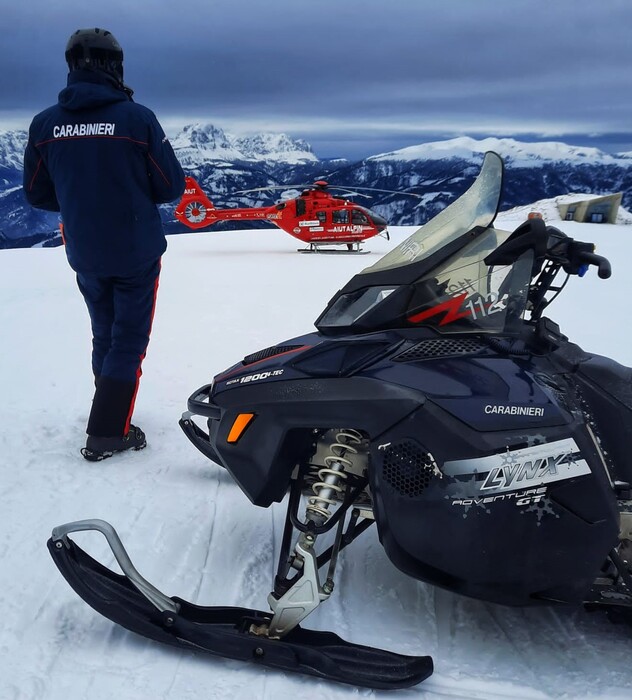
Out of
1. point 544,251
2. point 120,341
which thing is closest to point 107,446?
point 120,341

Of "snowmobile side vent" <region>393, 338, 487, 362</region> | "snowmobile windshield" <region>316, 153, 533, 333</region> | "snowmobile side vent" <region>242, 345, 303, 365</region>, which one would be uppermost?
"snowmobile windshield" <region>316, 153, 533, 333</region>

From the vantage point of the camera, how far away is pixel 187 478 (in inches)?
109

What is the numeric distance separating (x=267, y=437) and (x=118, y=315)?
138cm

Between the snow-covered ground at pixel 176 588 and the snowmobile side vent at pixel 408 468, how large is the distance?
1.57 ft

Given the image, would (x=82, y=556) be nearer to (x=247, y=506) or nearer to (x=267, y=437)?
(x=267, y=437)

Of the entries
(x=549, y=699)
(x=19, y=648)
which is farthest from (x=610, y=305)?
(x=19, y=648)

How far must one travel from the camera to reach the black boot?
2.87 metres

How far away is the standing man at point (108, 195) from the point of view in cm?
265

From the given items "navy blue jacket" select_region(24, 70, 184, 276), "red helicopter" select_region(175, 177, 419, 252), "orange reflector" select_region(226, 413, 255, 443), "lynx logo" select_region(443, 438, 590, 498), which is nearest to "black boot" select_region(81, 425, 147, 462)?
"navy blue jacket" select_region(24, 70, 184, 276)

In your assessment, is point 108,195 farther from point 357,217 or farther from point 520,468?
point 357,217

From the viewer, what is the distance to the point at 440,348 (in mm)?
1723

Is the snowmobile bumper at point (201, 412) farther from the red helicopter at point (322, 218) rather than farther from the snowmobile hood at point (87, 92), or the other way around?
the red helicopter at point (322, 218)

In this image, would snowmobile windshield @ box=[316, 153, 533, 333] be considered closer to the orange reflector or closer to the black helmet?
the orange reflector

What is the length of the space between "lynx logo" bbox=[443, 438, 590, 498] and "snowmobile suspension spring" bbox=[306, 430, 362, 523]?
312 mm
